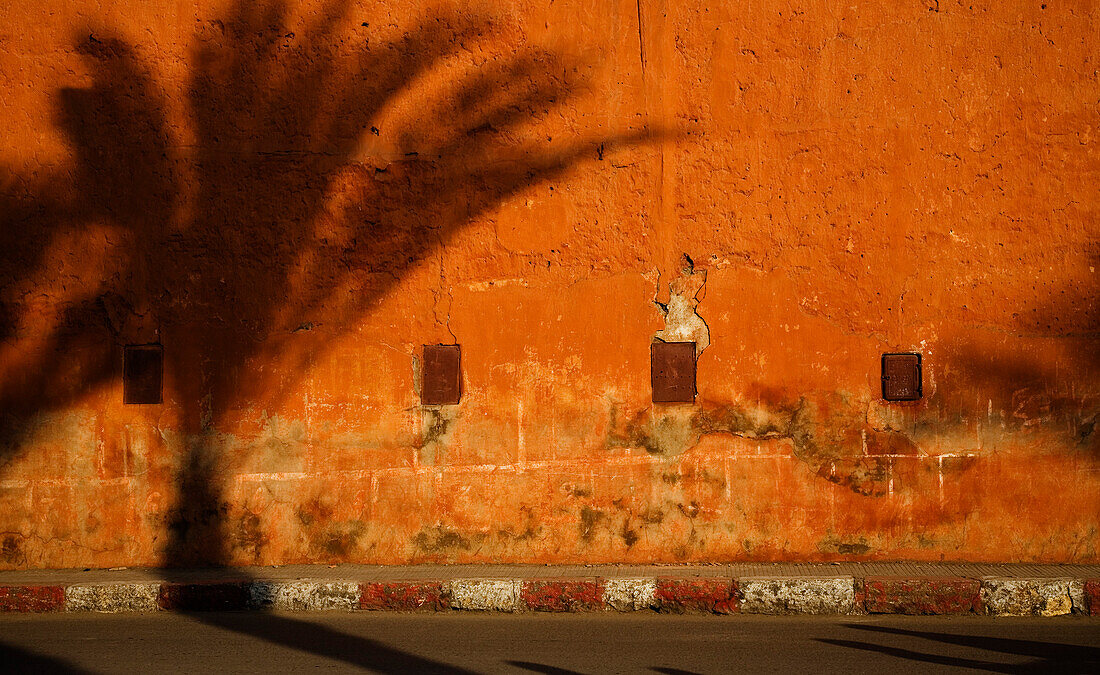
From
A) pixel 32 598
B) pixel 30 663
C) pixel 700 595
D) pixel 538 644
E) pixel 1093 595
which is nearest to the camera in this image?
pixel 30 663

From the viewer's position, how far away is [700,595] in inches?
203

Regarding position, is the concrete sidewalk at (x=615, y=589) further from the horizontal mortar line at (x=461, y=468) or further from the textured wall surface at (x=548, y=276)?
the horizontal mortar line at (x=461, y=468)

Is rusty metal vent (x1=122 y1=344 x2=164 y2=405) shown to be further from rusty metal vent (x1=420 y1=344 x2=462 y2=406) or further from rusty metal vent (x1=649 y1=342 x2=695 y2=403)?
rusty metal vent (x1=649 y1=342 x2=695 y2=403)

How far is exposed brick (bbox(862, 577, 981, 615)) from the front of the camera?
5027mm

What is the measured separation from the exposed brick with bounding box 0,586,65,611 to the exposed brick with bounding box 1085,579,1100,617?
5.26m

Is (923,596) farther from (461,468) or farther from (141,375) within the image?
(141,375)

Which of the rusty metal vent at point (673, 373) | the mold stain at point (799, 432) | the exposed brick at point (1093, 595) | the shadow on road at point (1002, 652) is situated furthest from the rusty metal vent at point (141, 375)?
the exposed brick at point (1093, 595)

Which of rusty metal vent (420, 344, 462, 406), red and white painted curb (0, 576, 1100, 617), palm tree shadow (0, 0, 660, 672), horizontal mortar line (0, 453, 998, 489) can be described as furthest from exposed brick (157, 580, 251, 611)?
rusty metal vent (420, 344, 462, 406)

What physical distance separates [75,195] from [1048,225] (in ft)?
18.0

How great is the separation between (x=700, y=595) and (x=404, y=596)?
1537mm

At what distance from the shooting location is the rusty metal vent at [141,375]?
5777 mm

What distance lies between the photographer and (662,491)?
18.5 feet

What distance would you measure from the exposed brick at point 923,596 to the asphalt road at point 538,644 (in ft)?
0.20

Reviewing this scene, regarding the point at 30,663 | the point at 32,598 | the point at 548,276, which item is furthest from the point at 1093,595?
the point at 32,598
